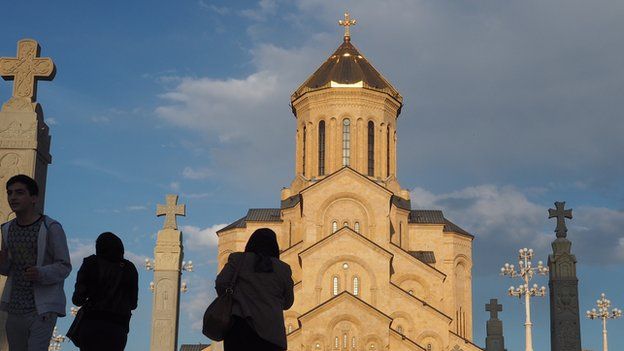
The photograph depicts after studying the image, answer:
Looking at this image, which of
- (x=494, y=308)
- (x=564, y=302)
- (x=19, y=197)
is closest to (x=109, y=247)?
(x=19, y=197)

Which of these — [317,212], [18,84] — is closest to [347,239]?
[317,212]

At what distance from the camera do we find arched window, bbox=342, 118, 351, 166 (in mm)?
45094

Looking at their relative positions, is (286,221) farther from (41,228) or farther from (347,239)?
(41,228)

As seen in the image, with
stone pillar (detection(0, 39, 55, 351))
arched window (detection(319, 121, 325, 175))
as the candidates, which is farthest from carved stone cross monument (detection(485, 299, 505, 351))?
arched window (detection(319, 121, 325, 175))

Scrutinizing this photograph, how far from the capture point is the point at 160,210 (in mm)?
21031

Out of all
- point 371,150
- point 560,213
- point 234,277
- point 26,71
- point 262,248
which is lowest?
point 234,277

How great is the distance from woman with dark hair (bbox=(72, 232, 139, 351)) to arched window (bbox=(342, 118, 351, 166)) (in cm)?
3802

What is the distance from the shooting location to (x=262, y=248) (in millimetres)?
6691

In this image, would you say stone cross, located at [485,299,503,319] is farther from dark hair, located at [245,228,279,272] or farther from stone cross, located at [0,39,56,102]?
dark hair, located at [245,228,279,272]

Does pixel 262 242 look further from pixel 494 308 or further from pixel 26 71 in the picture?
pixel 494 308

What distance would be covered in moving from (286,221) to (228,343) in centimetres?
3874

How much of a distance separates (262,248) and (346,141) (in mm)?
38679

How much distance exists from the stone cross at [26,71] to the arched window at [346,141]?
35.5 meters

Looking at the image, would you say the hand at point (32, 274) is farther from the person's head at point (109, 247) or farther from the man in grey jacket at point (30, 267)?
the person's head at point (109, 247)
